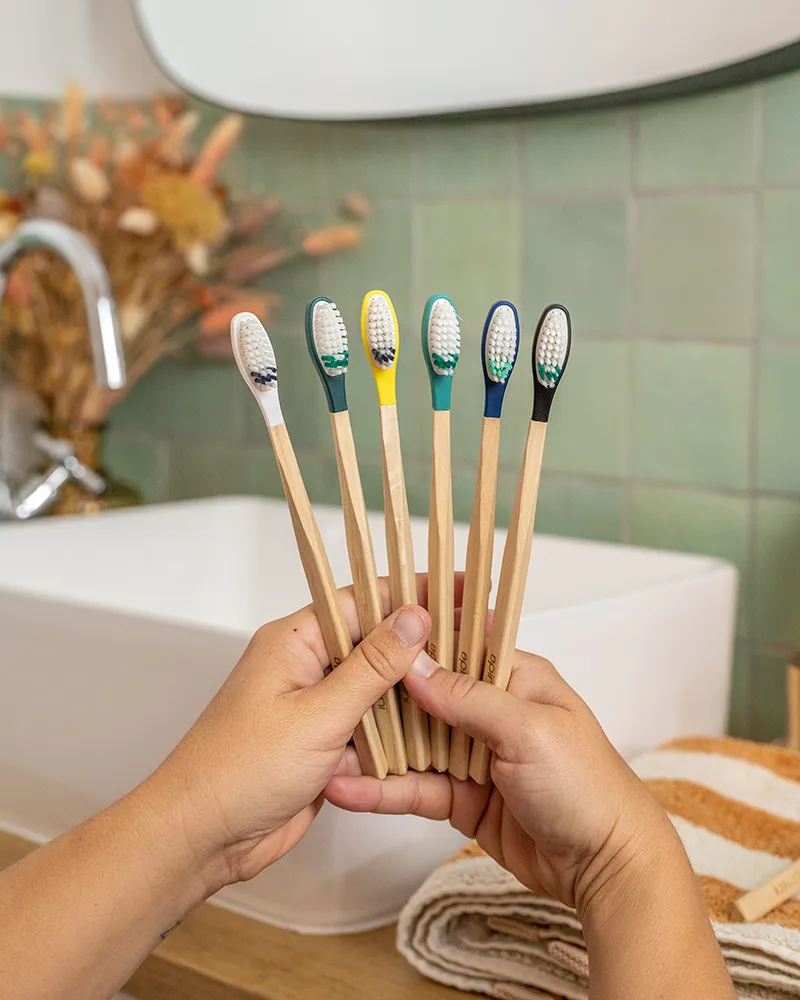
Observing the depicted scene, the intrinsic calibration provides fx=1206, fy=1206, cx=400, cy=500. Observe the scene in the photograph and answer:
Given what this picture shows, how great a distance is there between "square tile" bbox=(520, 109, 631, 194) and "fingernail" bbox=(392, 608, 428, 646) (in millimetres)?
683

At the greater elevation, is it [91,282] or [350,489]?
[91,282]

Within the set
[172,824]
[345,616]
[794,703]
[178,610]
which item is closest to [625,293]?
[794,703]

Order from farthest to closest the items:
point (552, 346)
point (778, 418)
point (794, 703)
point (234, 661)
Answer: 1. point (778, 418)
2. point (794, 703)
3. point (234, 661)
4. point (552, 346)

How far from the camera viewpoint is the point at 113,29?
61.6 inches

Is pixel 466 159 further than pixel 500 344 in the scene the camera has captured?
Yes

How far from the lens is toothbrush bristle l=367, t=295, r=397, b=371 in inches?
21.2

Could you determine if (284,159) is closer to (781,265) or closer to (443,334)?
(781,265)

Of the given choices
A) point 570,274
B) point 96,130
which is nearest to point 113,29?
point 96,130

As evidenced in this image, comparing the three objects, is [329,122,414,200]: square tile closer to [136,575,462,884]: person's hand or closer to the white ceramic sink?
the white ceramic sink

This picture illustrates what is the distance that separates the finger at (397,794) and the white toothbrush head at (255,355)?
206 millimetres

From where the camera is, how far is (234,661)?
0.74m

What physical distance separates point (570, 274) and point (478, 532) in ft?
2.18

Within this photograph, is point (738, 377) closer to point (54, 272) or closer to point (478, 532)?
point (478, 532)

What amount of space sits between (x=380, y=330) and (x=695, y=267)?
62 centimetres
